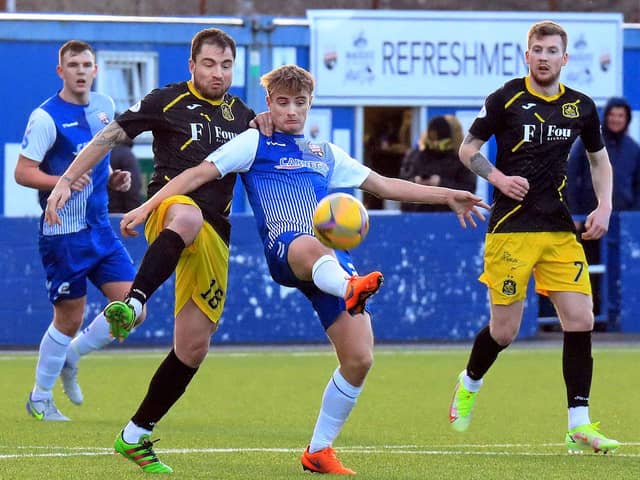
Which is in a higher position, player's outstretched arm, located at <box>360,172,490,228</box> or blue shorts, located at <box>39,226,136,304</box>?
player's outstretched arm, located at <box>360,172,490,228</box>

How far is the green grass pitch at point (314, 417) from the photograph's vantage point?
766 cm

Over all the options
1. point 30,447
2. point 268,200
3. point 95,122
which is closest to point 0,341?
point 95,122

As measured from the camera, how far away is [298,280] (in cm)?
728

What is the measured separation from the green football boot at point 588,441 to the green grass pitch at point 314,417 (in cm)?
8

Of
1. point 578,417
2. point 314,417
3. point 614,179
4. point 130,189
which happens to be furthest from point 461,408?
→ point 614,179

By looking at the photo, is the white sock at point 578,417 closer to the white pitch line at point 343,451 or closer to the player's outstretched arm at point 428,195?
the white pitch line at point 343,451

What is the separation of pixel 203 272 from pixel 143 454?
0.89m

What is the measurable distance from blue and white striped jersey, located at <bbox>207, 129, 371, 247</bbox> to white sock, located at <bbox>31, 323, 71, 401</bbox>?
3.07 meters

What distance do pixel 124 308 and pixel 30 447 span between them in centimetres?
191

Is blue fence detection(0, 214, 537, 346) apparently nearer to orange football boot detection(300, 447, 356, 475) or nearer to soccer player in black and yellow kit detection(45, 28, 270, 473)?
soccer player in black and yellow kit detection(45, 28, 270, 473)

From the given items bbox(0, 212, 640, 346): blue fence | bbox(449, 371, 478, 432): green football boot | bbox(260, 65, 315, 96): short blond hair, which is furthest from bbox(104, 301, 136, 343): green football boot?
bbox(0, 212, 640, 346): blue fence

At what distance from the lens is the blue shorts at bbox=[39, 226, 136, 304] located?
10289mm

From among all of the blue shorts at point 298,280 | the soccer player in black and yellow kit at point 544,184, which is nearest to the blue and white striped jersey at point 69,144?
the soccer player in black and yellow kit at point 544,184

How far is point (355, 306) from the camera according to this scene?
6777 millimetres
